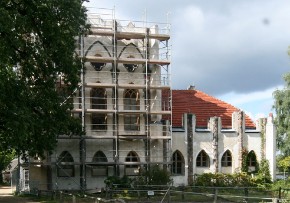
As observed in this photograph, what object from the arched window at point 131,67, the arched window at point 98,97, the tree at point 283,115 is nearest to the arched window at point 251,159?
the tree at point 283,115

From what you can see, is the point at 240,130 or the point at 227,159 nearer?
the point at 240,130

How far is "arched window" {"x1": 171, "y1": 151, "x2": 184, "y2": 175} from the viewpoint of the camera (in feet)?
136

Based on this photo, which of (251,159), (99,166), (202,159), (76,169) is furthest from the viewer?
(251,159)

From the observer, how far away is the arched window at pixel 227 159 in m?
42.7

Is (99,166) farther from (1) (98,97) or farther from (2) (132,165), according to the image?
(1) (98,97)

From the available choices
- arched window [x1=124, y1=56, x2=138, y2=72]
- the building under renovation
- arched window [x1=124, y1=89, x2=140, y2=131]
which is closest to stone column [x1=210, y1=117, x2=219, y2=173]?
the building under renovation

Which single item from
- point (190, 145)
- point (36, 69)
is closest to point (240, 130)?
point (190, 145)

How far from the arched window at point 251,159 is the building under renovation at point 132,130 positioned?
0.09 meters

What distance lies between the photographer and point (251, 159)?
141ft

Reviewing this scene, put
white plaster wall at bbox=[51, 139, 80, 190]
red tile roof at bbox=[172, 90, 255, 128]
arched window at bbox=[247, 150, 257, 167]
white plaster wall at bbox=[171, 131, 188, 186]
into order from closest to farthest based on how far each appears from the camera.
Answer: white plaster wall at bbox=[51, 139, 80, 190] < white plaster wall at bbox=[171, 131, 188, 186] < arched window at bbox=[247, 150, 257, 167] < red tile roof at bbox=[172, 90, 255, 128]

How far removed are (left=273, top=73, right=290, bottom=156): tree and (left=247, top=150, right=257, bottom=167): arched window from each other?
7196 millimetres

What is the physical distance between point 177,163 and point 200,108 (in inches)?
219

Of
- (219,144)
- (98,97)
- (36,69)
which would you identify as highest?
(36,69)

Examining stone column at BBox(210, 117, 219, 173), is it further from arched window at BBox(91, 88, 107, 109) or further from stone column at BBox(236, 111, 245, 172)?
arched window at BBox(91, 88, 107, 109)
